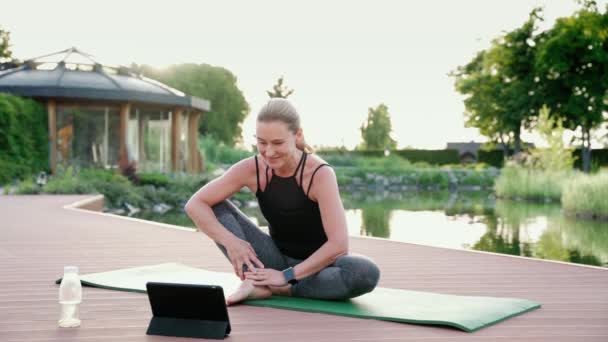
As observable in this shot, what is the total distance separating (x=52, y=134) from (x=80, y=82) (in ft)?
4.70

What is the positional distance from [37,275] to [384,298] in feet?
7.08

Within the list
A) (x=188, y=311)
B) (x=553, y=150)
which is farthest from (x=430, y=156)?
(x=188, y=311)

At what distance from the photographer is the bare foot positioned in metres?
3.20

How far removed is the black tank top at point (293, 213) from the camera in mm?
3107

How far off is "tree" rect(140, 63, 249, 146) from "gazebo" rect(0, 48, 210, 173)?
2346 centimetres

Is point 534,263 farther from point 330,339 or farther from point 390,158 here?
point 390,158

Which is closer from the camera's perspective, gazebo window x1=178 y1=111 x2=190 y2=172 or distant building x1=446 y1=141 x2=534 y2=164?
gazebo window x1=178 y1=111 x2=190 y2=172

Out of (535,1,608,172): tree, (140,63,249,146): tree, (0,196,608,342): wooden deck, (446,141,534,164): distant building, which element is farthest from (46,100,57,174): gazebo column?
(446,141,534,164): distant building

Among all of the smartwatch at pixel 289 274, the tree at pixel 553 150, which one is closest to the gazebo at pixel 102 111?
the tree at pixel 553 150

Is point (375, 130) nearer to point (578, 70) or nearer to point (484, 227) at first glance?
point (578, 70)

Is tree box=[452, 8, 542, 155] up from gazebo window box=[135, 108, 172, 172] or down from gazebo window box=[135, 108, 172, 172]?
up

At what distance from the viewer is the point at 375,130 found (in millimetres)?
36000

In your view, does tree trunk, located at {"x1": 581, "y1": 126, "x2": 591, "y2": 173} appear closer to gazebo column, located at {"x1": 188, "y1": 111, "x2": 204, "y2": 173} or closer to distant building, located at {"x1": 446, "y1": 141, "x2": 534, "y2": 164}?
gazebo column, located at {"x1": 188, "y1": 111, "x2": 204, "y2": 173}

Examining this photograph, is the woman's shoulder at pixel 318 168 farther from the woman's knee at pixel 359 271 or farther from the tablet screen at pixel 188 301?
the tablet screen at pixel 188 301
